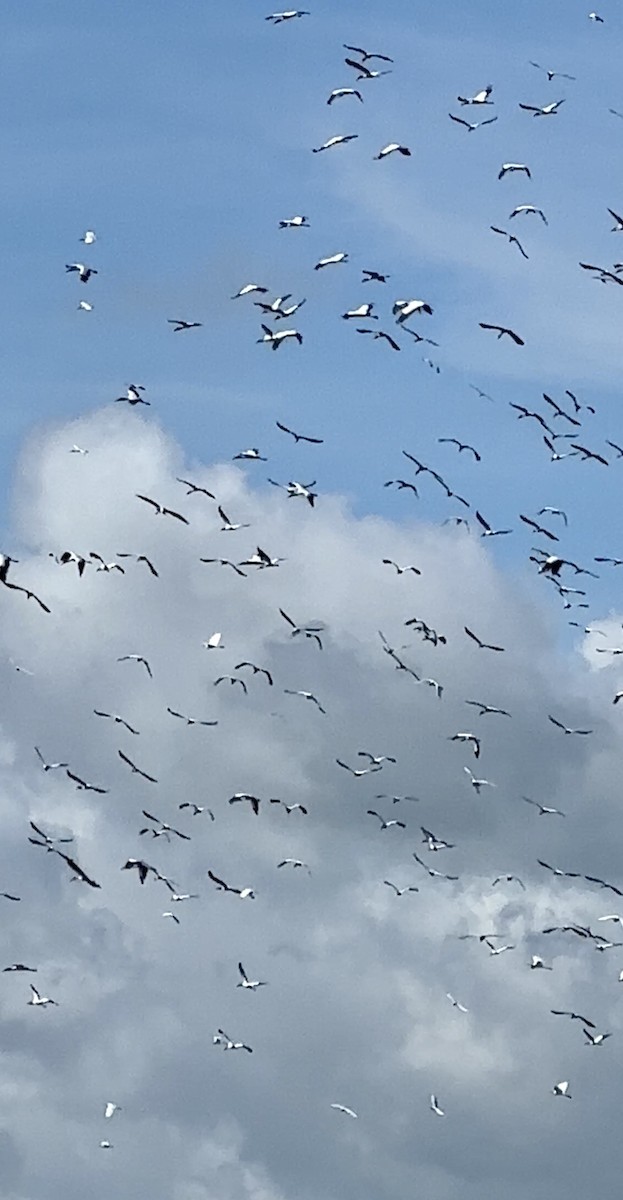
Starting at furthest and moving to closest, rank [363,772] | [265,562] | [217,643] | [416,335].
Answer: [363,772] < [217,643] < [265,562] < [416,335]

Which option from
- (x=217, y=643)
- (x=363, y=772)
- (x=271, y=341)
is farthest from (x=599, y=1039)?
(x=271, y=341)

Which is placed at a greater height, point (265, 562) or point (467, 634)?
point (265, 562)

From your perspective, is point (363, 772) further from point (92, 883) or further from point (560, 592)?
point (92, 883)

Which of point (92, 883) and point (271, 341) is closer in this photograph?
point (92, 883)

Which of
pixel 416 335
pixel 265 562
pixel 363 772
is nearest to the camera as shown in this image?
pixel 416 335

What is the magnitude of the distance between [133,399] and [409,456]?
16375 mm

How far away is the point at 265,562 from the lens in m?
134

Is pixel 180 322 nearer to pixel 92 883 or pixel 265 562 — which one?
pixel 265 562

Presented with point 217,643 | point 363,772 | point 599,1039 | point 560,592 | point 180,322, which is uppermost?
point 180,322

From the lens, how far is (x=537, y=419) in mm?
138500

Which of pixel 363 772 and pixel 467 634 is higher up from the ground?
pixel 467 634

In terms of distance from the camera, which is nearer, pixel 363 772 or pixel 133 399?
pixel 133 399

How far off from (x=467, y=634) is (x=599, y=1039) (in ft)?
169

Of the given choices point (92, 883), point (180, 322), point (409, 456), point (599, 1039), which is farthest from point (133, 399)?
point (599, 1039)
